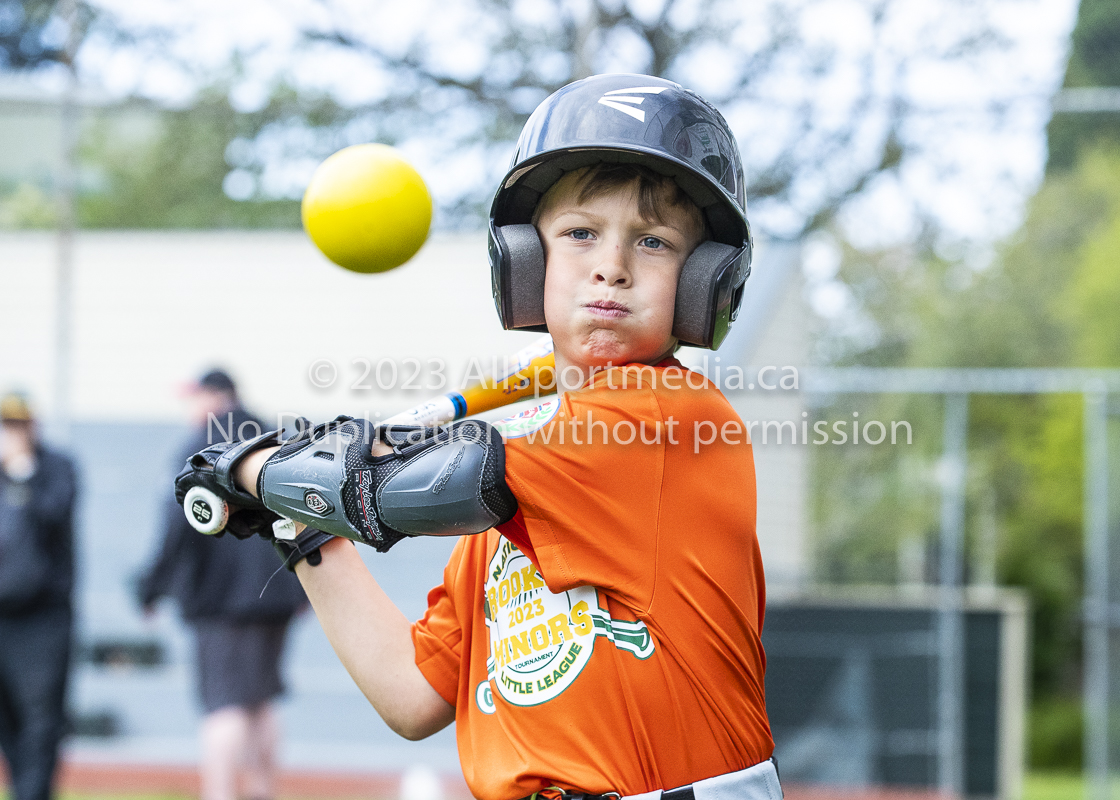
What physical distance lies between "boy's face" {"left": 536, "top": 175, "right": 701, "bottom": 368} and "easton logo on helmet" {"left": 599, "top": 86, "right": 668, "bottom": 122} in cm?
10

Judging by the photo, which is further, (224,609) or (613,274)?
(224,609)

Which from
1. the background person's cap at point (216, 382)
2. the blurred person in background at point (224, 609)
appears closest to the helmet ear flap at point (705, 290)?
the blurred person in background at point (224, 609)

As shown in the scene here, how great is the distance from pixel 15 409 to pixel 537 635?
15.8 ft

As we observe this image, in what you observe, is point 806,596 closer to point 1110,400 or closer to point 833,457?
point 833,457

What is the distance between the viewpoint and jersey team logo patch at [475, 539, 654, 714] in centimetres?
152

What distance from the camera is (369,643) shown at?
1.81 meters

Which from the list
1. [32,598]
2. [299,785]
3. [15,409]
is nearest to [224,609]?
[32,598]

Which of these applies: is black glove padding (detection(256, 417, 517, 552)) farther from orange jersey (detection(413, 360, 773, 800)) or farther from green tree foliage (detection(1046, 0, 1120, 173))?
green tree foliage (detection(1046, 0, 1120, 173))

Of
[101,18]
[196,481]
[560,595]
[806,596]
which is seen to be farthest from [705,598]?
[101,18]

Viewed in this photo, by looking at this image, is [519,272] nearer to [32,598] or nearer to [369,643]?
[369,643]

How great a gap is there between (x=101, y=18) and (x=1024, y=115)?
6.09m

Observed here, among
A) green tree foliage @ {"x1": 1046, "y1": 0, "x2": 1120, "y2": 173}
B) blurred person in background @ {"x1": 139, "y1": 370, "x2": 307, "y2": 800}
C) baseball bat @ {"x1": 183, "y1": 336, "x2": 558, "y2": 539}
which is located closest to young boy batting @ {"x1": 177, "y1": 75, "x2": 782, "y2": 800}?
baseball bat @ {"x1": 183, "y1": 336, "x2": 558, "y2": 539}

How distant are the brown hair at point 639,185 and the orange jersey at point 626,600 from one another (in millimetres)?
252

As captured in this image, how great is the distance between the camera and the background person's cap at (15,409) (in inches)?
217
